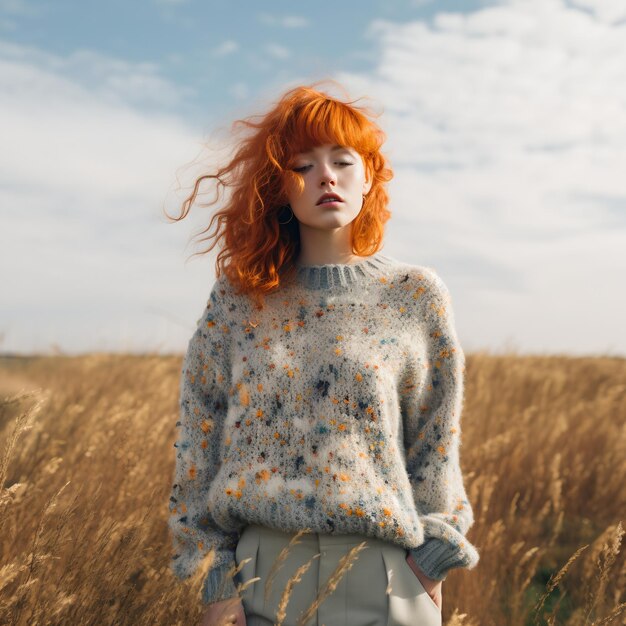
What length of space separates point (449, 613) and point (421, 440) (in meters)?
1.57

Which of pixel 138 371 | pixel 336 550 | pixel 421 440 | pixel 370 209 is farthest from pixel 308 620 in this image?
pixel 138 371

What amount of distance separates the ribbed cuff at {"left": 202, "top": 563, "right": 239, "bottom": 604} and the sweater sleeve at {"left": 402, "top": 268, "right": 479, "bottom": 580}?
0.46 meters

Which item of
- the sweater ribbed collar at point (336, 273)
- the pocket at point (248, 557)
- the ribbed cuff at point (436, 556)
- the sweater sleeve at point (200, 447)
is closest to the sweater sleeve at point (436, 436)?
the ribbed cuff at point (436, 556)

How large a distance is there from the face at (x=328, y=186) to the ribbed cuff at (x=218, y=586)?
92 cm

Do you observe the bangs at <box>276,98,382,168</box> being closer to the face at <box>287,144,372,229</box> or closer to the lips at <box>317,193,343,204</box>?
the face at <box>287,144,372,229</box>

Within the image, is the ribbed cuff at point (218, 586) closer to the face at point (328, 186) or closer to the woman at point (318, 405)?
the woman at point (318, 405)

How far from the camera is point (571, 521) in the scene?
182 inches

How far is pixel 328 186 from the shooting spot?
1905 millimetres

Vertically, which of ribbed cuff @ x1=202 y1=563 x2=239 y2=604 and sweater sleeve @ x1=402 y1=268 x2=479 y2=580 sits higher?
sweater sleeve @ x1=402 y1=268 x2=479 y2=580

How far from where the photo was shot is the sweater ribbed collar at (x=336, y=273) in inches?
76.8

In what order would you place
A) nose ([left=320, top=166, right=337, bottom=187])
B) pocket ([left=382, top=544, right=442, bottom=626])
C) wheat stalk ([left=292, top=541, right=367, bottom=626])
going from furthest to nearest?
nose ([left=320, top=166, right=337, bottom=187]) < pocket ([left=382, top=544, right=442, bottom=626]) < wheat stalk ([left=292, top=541, right=367, bottom=626])

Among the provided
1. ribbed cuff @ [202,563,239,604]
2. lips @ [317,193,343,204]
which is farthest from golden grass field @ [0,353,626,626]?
lips @ [317,193,343,204]

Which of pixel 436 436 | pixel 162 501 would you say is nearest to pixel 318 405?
pixel 436 436

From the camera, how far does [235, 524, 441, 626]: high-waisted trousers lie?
1.73 m
